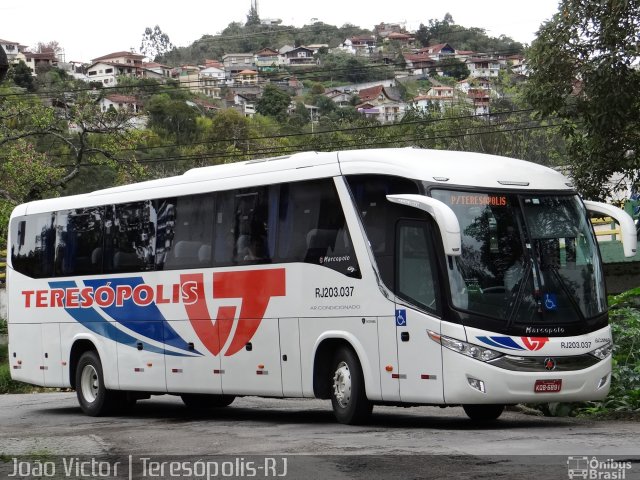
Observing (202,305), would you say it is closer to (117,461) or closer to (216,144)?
(117,461)

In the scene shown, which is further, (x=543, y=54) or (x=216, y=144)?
(x=216, y=144)

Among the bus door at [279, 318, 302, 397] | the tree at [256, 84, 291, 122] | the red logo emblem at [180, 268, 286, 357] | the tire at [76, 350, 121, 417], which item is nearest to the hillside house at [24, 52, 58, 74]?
the tree at [256, 84, 291, 122]

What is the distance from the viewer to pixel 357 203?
14438 mm

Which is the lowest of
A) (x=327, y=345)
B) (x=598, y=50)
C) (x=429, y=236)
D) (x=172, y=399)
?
(x=172, y=399)

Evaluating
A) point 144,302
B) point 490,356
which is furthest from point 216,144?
point 490,356

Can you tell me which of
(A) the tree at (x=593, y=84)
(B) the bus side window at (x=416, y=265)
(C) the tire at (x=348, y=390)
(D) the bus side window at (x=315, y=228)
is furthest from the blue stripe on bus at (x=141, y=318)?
(A) the tree at (x=593, y=84)

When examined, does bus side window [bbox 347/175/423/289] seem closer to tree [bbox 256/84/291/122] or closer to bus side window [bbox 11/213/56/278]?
bus side window [bbox 11/213/56/278]

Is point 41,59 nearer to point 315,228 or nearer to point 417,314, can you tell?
point 315,228

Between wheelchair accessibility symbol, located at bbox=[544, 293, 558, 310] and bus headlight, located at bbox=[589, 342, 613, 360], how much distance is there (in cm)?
72

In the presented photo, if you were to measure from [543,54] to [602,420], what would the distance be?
766cm

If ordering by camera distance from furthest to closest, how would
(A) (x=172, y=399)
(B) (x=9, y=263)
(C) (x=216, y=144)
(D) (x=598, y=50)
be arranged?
(C) (x=216, y=144) < (A) (x=172, y=399) < (B) (x=9, y=263) < (D) (x=598, y=50)

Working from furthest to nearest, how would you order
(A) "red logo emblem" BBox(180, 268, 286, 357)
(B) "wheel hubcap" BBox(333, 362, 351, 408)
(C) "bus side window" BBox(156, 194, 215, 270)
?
(C) "bus side window" BBox(156, 194, 215, 270) < (A) "red logo emblem" BBox(180, 268, 286, 357) < (B) "wheel hubcap" BBox(333, 362, 351, 408)

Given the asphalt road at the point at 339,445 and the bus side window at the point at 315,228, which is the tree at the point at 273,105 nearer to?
the asphalt road at the point at 339,445

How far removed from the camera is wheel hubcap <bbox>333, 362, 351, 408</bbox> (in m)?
14.5
